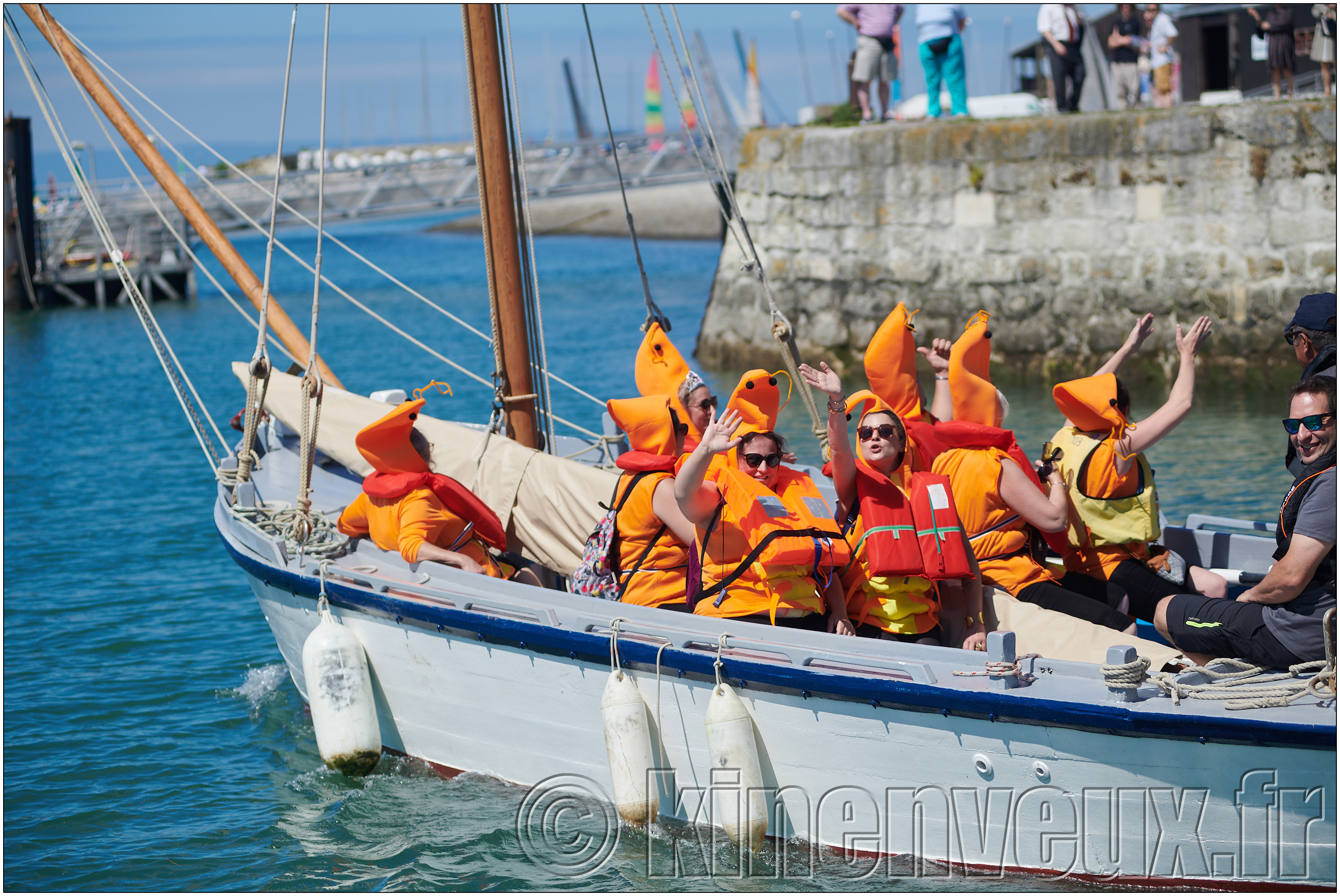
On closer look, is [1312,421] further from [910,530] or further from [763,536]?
[763,536]

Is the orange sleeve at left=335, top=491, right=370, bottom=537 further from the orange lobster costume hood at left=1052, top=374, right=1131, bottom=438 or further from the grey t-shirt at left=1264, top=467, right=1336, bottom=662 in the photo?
the grey t-shirt at left=1264, top=467, right=1336, bottom=662

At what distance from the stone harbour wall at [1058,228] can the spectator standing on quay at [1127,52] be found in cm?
124

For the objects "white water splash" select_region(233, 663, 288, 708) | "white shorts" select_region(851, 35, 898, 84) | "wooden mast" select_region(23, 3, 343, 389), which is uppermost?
"white shorts" select_region(851, 35, 898, 84)

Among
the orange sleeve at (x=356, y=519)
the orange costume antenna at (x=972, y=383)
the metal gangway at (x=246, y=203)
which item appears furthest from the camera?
the metal gangway at (x=246, y=203)

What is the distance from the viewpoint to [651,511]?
203 inches

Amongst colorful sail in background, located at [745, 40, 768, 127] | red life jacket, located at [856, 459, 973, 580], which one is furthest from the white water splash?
colorful sail in background, located at [745, 40, 768, 127]

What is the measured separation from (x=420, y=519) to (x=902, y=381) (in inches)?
89.8

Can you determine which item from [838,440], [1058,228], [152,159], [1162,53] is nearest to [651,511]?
[838,440]

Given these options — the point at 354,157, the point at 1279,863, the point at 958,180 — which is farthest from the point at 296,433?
the point at 354,157

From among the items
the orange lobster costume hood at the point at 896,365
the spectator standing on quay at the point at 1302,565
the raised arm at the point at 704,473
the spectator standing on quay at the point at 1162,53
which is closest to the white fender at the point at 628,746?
the raised arm at the point at 704,473

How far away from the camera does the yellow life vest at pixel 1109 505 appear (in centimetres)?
524

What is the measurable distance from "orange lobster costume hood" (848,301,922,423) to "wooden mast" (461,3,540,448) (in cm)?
218

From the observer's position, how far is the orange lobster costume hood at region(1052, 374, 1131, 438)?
5121 mm

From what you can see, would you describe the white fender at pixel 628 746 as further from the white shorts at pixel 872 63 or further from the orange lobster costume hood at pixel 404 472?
the white shorts at pixel 872 63
